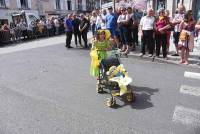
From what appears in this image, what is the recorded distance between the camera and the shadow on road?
5461mm

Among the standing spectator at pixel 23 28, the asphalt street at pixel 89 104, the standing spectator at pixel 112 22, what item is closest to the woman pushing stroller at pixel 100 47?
the asphalt street at pixel 89 104

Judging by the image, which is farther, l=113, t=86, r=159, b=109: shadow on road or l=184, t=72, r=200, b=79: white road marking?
l=184, t=72, r=200, b=79: white road marking

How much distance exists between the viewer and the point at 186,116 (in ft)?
16.3

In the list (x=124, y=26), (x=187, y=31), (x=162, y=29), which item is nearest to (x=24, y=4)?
(x=124, y=26)

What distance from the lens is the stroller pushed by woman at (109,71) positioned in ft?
18.1

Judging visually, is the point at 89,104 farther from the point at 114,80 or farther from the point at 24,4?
the point at 24,4

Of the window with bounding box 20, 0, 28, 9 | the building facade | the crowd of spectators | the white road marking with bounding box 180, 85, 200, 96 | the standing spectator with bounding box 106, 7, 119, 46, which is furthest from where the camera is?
the window with bounding box 20, 0, 28, 9

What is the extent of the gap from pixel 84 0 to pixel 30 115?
49.7 metres

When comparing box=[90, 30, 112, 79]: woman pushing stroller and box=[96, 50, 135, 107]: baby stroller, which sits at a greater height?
box=[90, 30, 112, 79]: woman pushing stroller

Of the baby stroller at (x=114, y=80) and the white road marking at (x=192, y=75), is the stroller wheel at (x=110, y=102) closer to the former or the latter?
the baby stroller at (x=114, y=80)

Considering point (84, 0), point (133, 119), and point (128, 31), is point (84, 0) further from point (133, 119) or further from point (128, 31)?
point (133, 119)

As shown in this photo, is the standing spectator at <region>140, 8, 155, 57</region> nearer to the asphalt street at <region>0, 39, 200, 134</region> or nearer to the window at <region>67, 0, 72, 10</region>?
the asphalt street at <region>0, 39, 200, 134</region>

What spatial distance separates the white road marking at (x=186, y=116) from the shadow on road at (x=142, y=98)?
0.60m

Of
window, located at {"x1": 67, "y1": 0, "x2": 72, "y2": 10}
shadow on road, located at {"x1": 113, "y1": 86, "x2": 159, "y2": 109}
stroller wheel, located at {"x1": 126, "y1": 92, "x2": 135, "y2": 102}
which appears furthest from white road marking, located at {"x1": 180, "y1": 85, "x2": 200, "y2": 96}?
window, located at {"x1": 67, "y1": 0, "x2": 72, "y2": 10}
